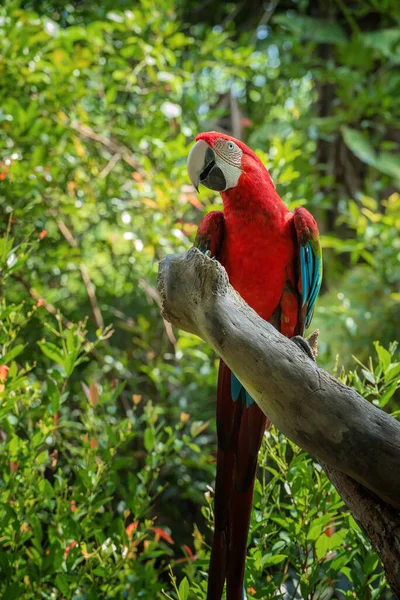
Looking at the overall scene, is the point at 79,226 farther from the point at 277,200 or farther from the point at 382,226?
the point at 277,200

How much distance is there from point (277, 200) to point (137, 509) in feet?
1.82

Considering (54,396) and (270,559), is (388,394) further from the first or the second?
(54,396)

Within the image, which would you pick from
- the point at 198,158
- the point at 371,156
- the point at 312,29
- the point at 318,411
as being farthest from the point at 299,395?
the point at 312,29

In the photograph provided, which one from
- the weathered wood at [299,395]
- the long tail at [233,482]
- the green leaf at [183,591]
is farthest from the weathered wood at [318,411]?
the green leaf at [183,591]

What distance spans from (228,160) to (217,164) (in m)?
0.02

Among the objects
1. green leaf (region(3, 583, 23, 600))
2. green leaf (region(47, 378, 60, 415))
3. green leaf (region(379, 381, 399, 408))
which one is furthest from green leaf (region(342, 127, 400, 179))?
green leaf (region(3, 583, 23, 600))

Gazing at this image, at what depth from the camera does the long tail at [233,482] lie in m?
0.74

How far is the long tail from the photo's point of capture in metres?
0.74

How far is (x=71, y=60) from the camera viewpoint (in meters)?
1.59

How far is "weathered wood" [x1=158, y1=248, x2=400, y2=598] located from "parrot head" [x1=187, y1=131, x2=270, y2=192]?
0.28 m

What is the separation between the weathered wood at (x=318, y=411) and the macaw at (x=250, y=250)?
205mm

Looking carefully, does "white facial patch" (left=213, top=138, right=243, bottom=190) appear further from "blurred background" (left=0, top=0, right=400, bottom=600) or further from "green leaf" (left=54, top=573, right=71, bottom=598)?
"green leaf" (left=54, top=573, right=71, bottom=598)

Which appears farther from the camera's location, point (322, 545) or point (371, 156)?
point (371, 156)

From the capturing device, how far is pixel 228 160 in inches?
36.0
